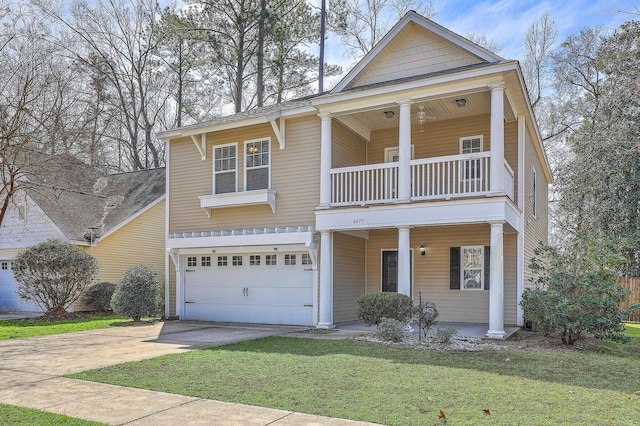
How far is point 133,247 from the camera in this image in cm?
1983

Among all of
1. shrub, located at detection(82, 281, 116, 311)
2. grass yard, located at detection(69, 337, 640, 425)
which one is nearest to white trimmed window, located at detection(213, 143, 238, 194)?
shrub, located at detection(82, 281, 116, 311)

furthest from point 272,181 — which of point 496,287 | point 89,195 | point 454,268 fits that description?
point 89,195

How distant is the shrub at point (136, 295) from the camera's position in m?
13.5

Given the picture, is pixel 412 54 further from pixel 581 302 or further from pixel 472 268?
pixel 581 302

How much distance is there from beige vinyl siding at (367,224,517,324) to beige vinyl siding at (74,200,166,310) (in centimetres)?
933

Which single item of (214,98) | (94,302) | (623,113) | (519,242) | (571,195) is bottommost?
(94,302)

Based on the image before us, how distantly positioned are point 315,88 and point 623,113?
45.1 feet

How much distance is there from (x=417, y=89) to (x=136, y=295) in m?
9.11

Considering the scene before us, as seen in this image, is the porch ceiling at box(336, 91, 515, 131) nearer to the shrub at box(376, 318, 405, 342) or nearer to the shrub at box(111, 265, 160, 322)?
the shrub at box(376, 318, 405, 342)

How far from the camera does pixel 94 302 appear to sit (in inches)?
679

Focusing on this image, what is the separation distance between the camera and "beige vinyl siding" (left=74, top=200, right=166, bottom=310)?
18562 mm

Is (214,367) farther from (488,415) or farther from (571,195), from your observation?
(571,195)

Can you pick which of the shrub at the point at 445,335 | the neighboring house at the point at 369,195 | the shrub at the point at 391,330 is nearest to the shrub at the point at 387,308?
the shrub at the point at 391,330

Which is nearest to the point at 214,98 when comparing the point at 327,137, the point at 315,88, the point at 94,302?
the point at 315,88
